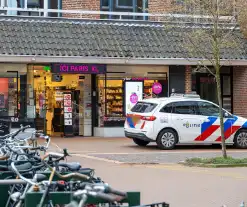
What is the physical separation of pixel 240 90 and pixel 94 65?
6540 millimetres

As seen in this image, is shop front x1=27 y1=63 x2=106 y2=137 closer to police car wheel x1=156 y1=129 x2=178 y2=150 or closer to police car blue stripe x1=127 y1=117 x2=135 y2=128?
police car blue stripe x1=127 y1=117 x2=135 y2=128

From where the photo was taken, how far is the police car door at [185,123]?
20.5 m

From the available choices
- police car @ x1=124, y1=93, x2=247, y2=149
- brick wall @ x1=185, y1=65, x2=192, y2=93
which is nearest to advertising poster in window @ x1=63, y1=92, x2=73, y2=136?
police car @ x1=124, y1=93, x2=247, y2=149

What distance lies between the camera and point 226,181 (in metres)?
13.1

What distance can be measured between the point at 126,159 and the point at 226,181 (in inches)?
182

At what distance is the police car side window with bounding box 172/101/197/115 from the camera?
2066 centimetres

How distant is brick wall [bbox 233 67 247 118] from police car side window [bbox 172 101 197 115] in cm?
563

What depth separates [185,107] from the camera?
20.8m

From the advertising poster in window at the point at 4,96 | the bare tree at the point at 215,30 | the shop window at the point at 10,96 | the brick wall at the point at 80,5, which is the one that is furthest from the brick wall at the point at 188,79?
the advertising poster in window at the point at 4,96

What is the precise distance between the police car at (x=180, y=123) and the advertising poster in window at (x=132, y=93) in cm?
386

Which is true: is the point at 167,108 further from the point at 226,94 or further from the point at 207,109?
the point at 226,94

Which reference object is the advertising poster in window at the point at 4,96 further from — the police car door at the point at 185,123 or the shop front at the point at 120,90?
the police car door at the point at 185,123

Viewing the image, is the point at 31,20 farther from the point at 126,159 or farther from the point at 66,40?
the point at 126,159

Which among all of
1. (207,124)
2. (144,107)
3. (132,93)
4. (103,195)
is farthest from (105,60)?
(103,195)
